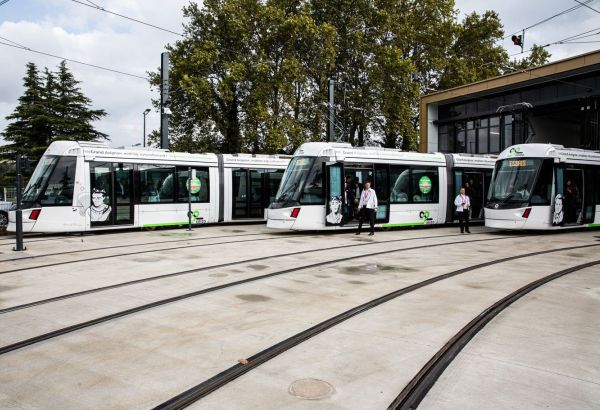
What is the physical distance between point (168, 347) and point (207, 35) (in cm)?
2891

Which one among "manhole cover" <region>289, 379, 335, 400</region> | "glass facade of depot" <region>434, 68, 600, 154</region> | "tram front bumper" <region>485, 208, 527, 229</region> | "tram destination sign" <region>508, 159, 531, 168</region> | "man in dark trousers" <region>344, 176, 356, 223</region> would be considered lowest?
"manhole cover" <region>289, 379, 335, 400</region>

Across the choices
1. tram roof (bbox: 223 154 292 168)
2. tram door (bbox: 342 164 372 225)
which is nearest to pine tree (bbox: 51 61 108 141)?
tram roof (bbox: 223 154 292 168)

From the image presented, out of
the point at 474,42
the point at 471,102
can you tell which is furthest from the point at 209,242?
the point at 474,42

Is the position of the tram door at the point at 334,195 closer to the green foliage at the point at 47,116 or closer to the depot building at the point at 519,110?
the depot building at the point at 519,110

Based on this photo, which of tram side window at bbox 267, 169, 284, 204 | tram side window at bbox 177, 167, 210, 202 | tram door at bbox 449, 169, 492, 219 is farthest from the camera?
tram side window at bbox 267, 169, 284, 204

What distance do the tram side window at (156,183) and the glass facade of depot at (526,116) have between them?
15.7m

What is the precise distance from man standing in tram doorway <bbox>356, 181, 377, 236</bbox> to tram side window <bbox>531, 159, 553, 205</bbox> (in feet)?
17.5

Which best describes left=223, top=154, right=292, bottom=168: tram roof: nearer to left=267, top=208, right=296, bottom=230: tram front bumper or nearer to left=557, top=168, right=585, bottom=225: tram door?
left=267, top=208, right=296, bottom=230: tram front bumper

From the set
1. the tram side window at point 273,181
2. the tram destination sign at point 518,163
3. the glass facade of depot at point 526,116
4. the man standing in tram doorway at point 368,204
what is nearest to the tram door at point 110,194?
the tram side window at point 273,181

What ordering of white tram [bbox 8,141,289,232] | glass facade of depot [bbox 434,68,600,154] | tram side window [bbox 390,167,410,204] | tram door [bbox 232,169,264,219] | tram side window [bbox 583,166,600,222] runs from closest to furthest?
white tram [bbox 8,141,289,232]
tram side window [bbox 390,167,410,204]
tram side window [bbox 583,166,600,222]
tram door [bbox 232,169,264,219]
glass facade of depot [bbox 434,68,600,154]

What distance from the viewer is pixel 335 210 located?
1625 centimetres

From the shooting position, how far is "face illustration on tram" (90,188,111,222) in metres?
16.0

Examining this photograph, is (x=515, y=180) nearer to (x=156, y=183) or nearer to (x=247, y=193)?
(x=247, y=193)

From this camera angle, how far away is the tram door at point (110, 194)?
16.0 m
